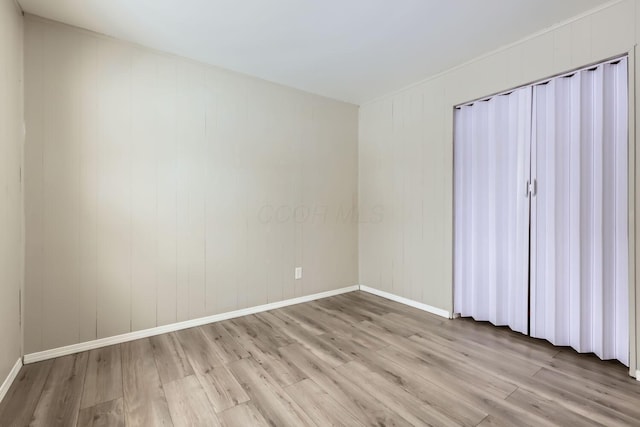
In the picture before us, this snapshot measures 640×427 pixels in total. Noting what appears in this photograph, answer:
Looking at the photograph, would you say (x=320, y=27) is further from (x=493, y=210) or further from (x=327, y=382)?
(x=327, y=382)

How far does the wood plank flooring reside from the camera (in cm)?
163

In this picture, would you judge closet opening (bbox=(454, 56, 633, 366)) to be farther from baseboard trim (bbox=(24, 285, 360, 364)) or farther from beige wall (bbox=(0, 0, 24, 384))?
beige wall (bbox=(0, 0, 24, 384))

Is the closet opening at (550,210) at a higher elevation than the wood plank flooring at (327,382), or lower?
higher

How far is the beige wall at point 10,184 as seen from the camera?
178 cm

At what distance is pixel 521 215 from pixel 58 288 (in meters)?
3.72

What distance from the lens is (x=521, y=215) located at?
2.57m

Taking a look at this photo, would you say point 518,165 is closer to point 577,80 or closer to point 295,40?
point 577,80

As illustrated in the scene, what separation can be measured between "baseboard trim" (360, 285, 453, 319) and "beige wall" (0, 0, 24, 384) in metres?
3.31

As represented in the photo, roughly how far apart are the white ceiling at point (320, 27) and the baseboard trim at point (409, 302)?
244 centimetres

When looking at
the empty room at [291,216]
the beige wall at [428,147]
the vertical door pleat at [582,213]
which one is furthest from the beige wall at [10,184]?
the vertical door pleat at [582,213]

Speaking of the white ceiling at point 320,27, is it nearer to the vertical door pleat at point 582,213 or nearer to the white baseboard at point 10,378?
the vertical door pleat at point 582,213

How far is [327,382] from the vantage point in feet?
6.40

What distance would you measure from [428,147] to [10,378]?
12.5ft

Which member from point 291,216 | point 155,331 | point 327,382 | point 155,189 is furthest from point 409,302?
point 155,189
